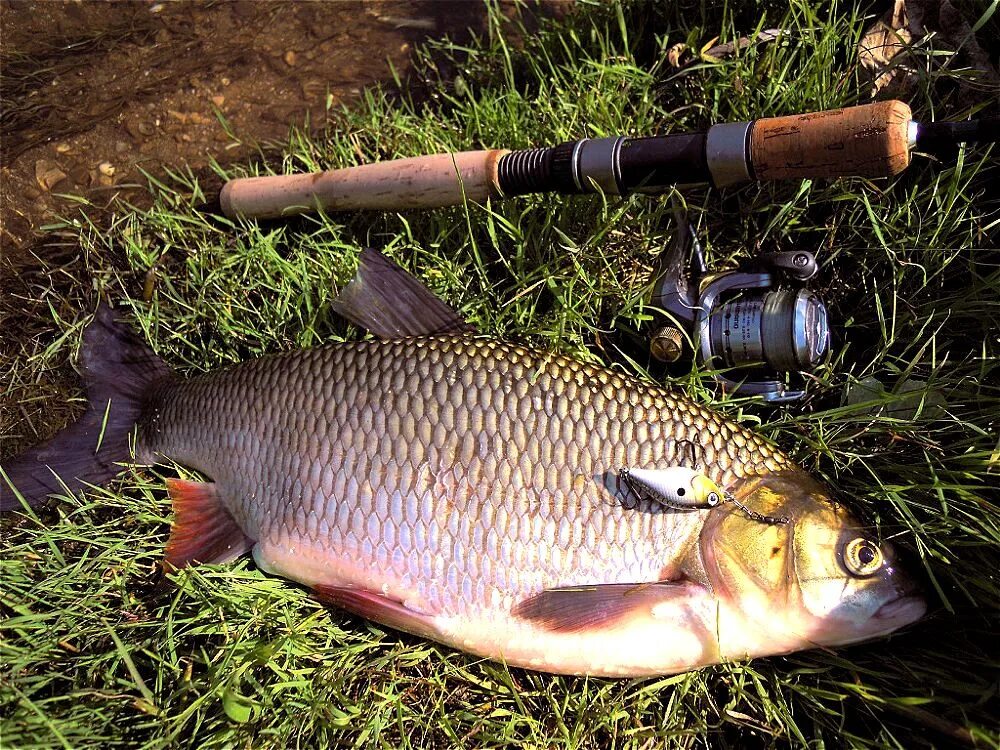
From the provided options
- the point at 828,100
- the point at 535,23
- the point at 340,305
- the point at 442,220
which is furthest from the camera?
the point at 535,23

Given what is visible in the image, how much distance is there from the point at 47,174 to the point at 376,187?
4.98 feet

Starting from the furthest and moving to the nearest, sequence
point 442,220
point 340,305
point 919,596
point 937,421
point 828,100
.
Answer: point 442,220, point 828,100, point 340,305, point 937,421, point 919,596

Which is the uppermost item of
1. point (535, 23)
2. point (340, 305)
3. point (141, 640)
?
point (535, 23)

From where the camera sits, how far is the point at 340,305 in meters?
2.07

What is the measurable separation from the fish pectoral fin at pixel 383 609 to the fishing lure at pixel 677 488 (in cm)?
66

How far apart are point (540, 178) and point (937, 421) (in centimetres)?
135

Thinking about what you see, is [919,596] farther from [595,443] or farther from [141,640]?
[141,640]

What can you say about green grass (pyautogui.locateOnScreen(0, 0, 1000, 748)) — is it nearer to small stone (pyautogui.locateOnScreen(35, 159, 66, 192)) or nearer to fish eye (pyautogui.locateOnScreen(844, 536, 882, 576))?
fish eye (pyautogui.locateOnScreen(844, 536, 882, 576))

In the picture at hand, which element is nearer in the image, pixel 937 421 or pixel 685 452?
pixel 685 452

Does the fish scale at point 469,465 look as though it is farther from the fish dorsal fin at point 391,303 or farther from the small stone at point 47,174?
the small stone at point 47,174

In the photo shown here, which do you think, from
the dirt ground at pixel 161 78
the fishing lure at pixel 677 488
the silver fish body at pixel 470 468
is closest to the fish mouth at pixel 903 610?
the fishing lure at pixel 677 488

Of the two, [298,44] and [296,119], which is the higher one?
[298,44]

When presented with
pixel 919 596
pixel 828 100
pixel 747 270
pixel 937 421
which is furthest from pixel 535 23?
pixel 919 596

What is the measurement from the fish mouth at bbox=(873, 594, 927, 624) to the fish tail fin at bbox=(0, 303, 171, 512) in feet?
7.25
